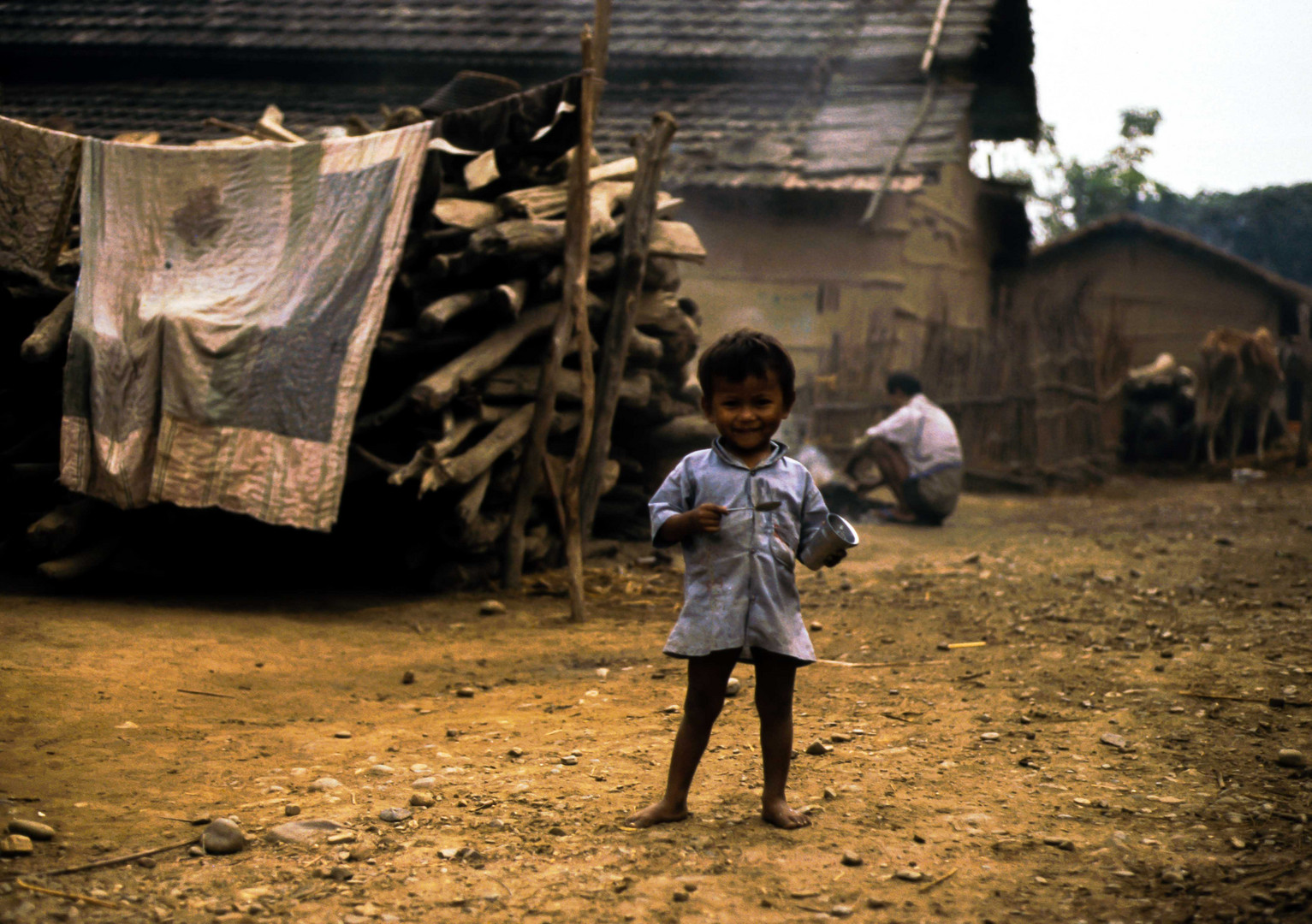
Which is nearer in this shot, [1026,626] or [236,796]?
[236,796]

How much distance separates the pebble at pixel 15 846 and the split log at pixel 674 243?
4815 mm

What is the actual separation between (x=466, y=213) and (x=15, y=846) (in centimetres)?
402

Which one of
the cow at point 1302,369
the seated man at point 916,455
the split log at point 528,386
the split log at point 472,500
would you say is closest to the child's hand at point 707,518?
the split log at point 472,500

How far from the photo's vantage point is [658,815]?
2635mm

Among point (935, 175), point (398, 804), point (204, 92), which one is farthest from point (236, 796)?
point (204, 92)

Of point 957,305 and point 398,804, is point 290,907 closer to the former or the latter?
point 398,804

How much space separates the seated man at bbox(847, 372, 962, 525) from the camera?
8.69m

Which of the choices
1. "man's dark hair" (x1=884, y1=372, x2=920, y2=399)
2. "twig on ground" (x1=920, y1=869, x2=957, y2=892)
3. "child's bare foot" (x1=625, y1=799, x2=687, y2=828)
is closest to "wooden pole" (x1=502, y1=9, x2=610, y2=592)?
"child's bare foot" (x1=625, y1=799, x2=687, y2=828)

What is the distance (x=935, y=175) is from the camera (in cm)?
1105

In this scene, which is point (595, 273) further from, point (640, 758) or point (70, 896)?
point (70, 896)

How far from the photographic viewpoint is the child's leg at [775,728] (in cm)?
263

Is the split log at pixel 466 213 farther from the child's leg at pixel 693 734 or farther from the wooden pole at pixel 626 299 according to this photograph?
the child's leg at pixel 693 734

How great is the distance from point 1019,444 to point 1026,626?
Result: 6.69 metres

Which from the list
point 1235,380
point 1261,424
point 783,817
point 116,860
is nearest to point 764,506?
point 783,817
